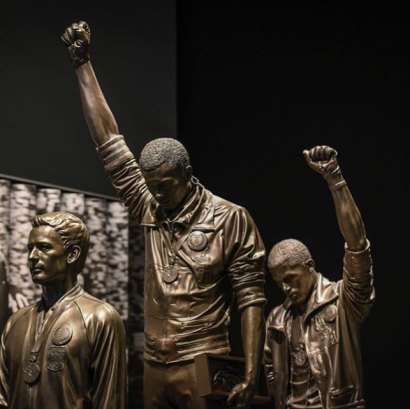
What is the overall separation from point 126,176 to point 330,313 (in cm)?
211

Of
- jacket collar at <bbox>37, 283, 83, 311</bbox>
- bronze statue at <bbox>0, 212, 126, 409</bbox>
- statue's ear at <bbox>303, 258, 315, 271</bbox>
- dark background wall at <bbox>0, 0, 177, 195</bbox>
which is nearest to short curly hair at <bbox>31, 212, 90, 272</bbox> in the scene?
bronze statue at <bbox>0, 212, 126, 409</bbox>

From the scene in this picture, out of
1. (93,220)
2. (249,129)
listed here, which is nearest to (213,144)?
(249,129)

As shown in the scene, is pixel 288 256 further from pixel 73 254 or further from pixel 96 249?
pixel 73 254

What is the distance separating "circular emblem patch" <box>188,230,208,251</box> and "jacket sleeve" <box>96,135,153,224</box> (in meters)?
0.35

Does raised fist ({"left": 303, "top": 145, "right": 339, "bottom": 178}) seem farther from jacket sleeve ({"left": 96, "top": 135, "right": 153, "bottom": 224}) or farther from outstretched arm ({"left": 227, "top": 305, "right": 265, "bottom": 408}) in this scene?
outstretched arm ({"left": 227, "top": 305, "right": 265, "bottom": 408})

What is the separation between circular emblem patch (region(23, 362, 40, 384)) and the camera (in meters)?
4.96

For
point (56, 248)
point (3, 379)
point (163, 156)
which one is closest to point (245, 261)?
point (163, 156)

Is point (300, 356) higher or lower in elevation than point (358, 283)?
lower

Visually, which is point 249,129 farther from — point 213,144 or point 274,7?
point 274,7

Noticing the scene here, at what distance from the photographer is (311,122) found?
9.37 meters

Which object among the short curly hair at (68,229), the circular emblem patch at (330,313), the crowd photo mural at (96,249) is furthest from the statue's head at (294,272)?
the short curly hair at (68,229)

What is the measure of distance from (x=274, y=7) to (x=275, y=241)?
190 cm

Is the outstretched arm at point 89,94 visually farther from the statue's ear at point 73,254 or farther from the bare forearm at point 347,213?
the bare forearm at point 347,213

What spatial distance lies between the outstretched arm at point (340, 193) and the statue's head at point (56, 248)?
147 centimetres
